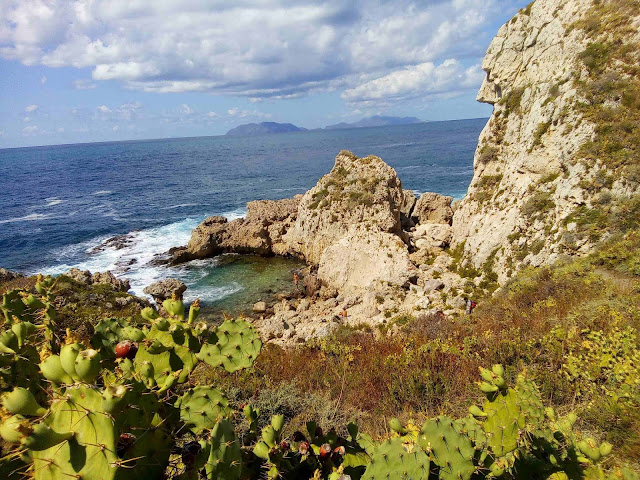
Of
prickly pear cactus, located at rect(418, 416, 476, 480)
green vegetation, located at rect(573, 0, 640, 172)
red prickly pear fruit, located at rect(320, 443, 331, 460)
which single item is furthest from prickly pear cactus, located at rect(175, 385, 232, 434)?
green vegetation, located at rect(573, 0, 640, 172)

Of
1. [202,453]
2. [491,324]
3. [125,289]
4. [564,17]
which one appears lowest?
[125,289]

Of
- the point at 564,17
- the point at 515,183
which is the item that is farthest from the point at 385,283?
the point at 564,17

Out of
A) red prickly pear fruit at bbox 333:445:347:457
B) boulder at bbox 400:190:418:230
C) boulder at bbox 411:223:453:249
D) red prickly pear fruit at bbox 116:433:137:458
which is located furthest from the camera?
boulder at bbox 400:190:418:230

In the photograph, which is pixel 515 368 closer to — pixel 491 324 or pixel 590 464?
pixel 491 324

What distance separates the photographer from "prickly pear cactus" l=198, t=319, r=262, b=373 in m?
Answer: 3.94

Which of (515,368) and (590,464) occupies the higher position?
(590,464)

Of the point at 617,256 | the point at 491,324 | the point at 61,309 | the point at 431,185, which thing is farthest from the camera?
the point at 431,185

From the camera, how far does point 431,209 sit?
3603 cm

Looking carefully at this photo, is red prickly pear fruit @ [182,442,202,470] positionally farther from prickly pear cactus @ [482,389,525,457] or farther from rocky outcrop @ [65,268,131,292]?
rocky outcrop @ [65,268,131,292]

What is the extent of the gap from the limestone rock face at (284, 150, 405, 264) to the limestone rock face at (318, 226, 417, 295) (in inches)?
232

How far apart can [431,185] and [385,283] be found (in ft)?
143

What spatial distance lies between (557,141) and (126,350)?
23.1m

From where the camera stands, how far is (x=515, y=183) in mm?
21891

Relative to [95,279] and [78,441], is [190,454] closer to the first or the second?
[78,441]
